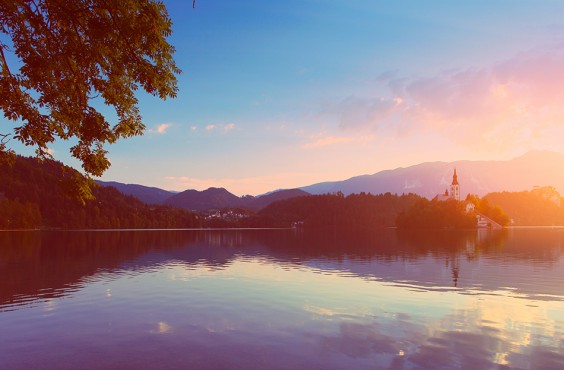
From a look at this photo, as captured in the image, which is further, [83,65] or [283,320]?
[283,320]

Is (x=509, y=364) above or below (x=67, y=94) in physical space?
below

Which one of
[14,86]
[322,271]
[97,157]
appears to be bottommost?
[322,271]

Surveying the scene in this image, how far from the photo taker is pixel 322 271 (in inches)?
2285

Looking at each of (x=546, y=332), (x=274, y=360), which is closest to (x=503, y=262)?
(x=546, y=332)

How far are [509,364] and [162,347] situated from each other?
59.0ft

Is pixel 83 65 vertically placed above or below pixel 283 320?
above

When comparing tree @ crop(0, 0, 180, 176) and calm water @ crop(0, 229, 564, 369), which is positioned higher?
tree @ crop(0, 0, 180, 176)

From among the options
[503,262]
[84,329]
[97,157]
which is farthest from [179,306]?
[503,262]

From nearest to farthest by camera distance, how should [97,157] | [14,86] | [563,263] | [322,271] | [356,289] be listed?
1. [14,86]
2. [97,157]
3. [356,289]
4. [322,271]
5. [563,263]

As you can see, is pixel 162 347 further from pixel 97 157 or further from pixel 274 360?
pixel 97 157

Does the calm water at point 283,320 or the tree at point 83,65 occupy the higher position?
the tree at point 83,65

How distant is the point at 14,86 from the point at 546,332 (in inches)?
1286

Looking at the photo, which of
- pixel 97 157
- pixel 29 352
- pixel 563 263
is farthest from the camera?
pixel 563 263

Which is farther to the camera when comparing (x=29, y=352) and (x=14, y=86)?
(x=29, y=352)
